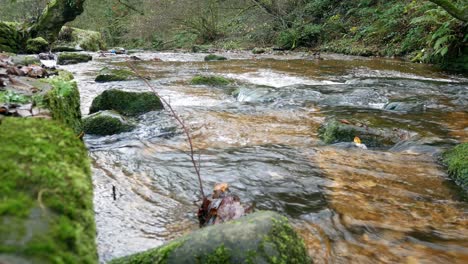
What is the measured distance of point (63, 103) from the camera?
3055 mm

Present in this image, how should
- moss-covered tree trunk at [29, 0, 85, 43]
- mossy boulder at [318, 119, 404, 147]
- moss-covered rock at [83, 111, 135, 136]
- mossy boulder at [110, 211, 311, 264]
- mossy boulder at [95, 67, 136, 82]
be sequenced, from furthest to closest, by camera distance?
1. moss-covered tree trunk at [29, 0, 85, 43]
2. mossy boulder at [95, 67, 136, 82]
3. moss-covered rock at [83, 111, 135, 136]
4. mossy boulder at [318, 119, 404, 147]
5. mossy boulder at [110, 211, 311, 264]

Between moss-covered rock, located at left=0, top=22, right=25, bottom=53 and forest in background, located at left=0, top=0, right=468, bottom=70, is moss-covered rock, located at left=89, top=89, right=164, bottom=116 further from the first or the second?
moss-covered rock, located at left=0, top=22, right=25, bottom=53

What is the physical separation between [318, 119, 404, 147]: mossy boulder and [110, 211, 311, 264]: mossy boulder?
10.2 feet

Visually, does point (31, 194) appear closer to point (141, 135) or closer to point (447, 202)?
point (447, 202)

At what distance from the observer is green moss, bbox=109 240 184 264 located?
5.69 ft

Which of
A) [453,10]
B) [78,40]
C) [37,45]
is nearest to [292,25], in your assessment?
[78,40]

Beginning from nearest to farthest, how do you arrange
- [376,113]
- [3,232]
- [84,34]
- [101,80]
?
[3,232]
[376,113]
[101,80]
[84,34]

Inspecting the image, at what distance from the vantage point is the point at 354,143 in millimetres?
4633

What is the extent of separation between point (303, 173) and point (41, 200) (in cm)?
284

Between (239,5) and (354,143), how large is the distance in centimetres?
2053

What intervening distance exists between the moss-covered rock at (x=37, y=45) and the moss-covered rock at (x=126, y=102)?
11214 mm

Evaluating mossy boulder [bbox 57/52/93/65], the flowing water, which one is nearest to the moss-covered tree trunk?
mossy boulder [bbox 57/52/93/65]

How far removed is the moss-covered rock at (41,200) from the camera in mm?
951

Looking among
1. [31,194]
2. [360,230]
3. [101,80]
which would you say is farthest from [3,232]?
[101,80]
